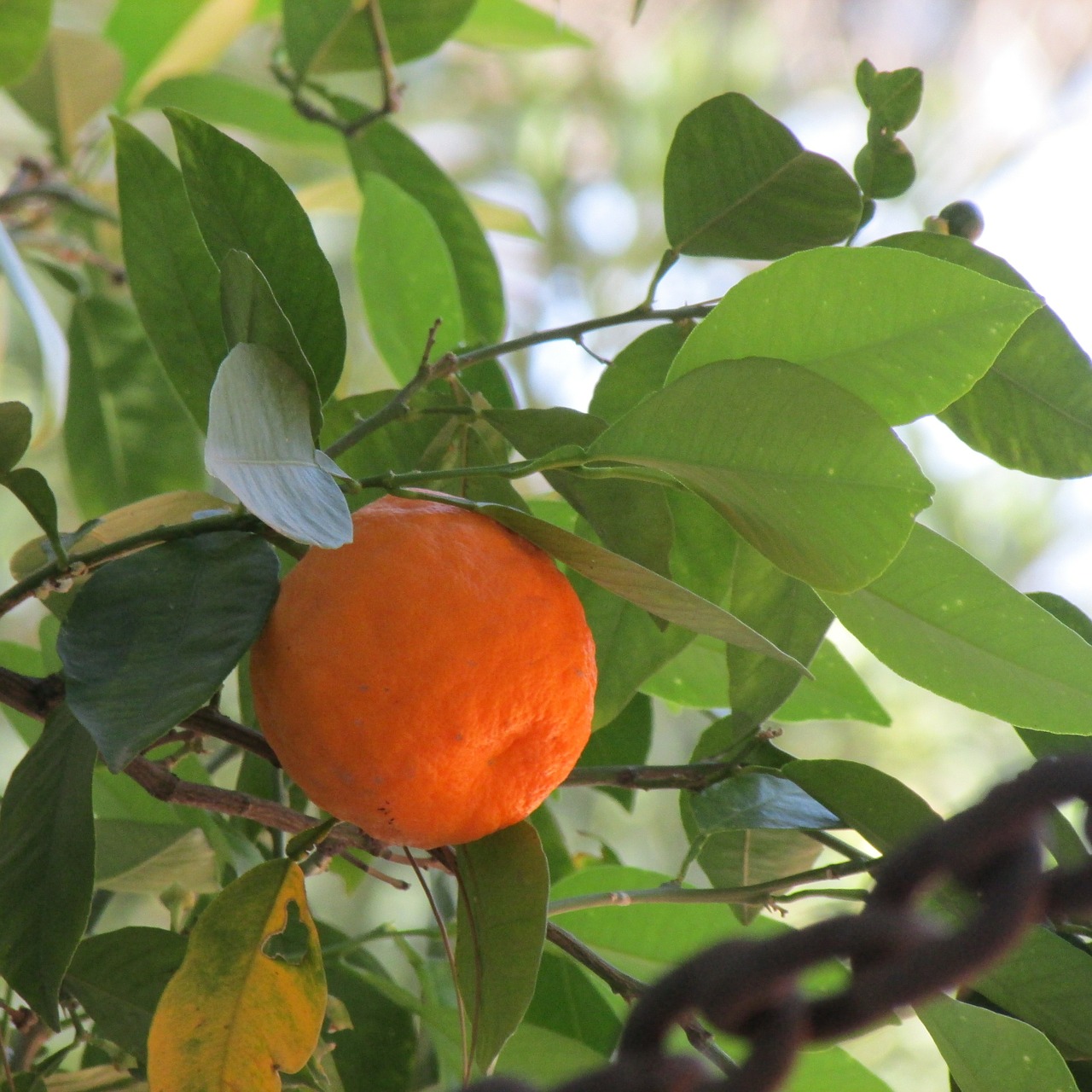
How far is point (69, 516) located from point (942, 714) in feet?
5.85

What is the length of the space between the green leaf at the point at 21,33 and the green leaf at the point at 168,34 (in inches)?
8.9

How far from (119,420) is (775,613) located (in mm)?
554

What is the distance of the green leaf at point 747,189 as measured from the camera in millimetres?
494

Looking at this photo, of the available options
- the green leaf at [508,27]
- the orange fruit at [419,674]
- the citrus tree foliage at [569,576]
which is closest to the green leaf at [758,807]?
the citrus tree foliage at [569,576]

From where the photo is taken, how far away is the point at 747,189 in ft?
1.66

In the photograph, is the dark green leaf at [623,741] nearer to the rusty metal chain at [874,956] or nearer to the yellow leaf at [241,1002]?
the yellow leaf at [241,1002]

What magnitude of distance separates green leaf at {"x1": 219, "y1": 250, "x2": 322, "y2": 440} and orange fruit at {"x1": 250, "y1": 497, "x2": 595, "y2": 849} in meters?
0.06

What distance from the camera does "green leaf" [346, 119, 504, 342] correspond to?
0.79 metres

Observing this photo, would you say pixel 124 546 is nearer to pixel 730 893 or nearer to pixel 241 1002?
pixel 241 1002

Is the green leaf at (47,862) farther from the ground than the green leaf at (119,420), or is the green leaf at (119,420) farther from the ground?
the green leaf at (47,862)

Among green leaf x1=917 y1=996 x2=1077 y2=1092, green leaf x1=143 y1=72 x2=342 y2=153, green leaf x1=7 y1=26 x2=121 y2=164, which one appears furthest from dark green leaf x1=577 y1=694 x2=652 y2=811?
green leaf x1=7 y1=26 x2=121 y2=164

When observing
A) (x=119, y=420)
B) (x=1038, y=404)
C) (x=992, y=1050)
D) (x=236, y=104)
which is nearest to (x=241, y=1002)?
(x=992, y=1050)

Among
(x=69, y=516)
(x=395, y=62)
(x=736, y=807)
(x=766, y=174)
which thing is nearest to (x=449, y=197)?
(x=395, y=62)

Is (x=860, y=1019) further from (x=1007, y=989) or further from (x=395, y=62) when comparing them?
(x=395, y=62)
